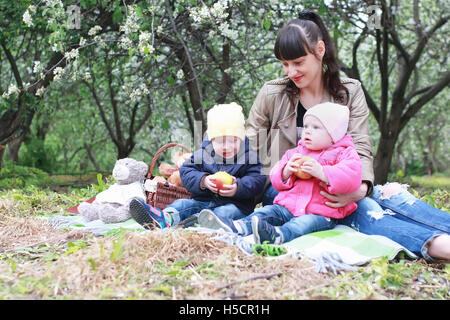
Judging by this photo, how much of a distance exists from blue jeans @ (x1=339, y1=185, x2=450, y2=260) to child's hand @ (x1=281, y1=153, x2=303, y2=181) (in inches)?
21.3

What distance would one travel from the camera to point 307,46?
3.04 m

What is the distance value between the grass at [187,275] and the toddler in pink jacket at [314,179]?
0.39 meters

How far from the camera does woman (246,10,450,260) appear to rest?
9.04 feet

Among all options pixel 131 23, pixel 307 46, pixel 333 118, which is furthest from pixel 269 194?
pixel 131 23

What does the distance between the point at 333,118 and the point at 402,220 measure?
0.80 metres

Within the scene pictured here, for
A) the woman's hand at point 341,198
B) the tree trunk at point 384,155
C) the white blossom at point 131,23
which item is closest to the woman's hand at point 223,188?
the woman's hand at point 341,198

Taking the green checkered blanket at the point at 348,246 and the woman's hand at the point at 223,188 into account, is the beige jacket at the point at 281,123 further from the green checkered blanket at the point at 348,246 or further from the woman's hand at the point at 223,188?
the green checkered blanket at the point at 348,246

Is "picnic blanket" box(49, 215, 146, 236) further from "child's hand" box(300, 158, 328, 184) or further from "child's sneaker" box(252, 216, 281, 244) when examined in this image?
"child's hand" box(300, 158, 328, 184)

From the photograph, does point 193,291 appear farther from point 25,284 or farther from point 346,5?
point 346,5

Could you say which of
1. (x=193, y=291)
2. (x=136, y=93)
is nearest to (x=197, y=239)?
(x=193, y=291)

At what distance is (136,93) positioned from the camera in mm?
4691

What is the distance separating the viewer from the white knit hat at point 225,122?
312cm

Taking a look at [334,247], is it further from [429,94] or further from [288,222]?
[429,94]
